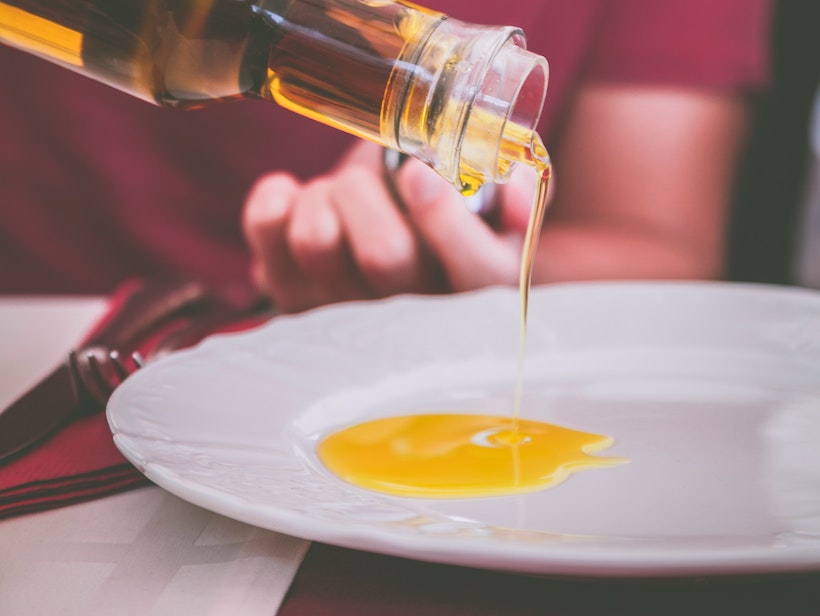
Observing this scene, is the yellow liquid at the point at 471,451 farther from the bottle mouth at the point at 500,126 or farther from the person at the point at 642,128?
the person at the point at 642,128

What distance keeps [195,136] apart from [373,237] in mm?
467

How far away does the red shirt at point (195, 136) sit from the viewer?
1.13m

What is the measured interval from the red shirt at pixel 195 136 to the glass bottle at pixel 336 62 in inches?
28.2

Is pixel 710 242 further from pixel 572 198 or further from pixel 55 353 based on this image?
pixel 55 353

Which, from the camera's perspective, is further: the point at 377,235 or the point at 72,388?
the point at 377,235

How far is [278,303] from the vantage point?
32.0 inches

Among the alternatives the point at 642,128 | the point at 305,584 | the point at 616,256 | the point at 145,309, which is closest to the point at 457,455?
the point at 305,584

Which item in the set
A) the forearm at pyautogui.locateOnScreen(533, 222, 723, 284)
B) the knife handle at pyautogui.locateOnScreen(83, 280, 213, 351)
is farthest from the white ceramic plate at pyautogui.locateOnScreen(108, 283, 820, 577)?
the forearm at pyautogui.locateOnScreen(533, 222, 723, 284)

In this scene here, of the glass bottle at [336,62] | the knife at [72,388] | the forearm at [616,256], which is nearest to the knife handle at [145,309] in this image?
the knife at [72,388]

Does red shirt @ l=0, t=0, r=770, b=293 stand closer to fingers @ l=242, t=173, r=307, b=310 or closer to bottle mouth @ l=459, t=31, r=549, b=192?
fingers @ l=242, t=173, r=307, b=310

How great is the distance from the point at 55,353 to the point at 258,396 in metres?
0.22

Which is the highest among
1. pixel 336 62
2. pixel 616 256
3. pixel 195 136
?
pixel 336 62

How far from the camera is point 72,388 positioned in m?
0.49

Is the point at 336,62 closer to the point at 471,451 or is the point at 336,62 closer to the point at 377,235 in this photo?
the point at 471,451
